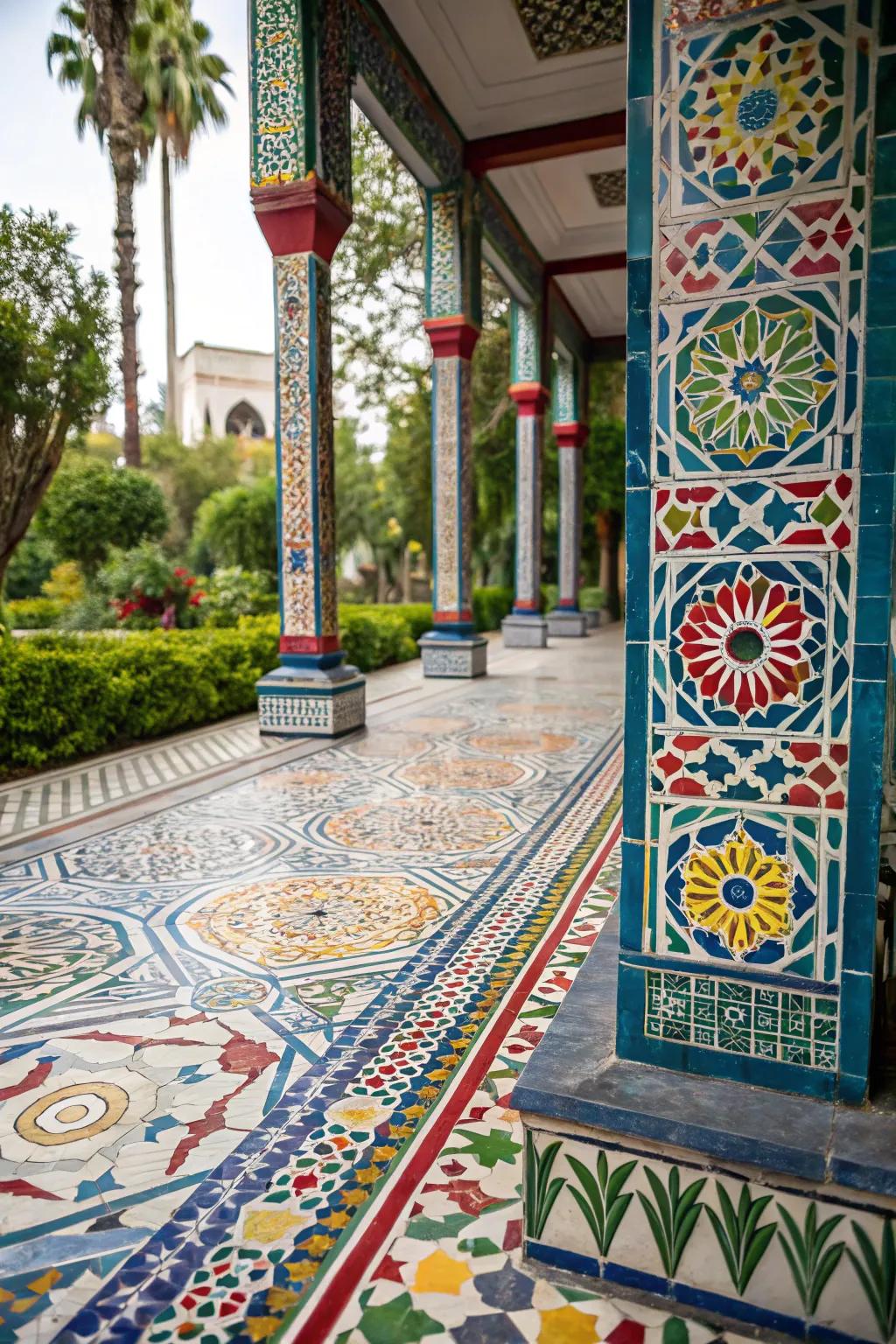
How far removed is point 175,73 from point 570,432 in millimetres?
10309

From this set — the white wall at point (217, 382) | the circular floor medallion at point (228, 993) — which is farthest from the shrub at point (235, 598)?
the white wall at point (217, 382)

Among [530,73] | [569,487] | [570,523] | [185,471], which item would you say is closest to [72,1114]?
[530,73]

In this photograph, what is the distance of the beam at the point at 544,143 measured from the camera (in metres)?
7.57

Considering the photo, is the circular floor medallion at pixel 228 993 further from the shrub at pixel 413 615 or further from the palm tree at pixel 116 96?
the palm tree at pixel 116 96

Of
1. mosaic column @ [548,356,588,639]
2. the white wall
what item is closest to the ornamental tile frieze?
mosaic column @ [548,356,588,639]

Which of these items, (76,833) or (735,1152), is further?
(76,833)

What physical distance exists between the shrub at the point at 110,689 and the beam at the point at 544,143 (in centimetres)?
492

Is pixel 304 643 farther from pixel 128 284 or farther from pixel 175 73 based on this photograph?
pixel 175 73

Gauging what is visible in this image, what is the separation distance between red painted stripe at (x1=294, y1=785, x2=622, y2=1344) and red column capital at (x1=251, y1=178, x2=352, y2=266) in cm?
454

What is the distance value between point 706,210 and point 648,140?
0.13 m

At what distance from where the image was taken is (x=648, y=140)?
1186 millimetres

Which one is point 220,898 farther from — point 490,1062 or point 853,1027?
point 853,1027

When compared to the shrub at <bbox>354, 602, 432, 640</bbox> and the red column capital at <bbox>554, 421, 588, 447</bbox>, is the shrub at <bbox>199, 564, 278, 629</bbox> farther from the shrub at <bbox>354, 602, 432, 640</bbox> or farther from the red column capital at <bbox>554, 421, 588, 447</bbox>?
the red column capital at <bbox>554, 421, 588, 447</bbox>

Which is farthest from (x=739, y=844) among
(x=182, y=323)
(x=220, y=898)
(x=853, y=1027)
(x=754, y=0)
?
(x=182, y=323)
